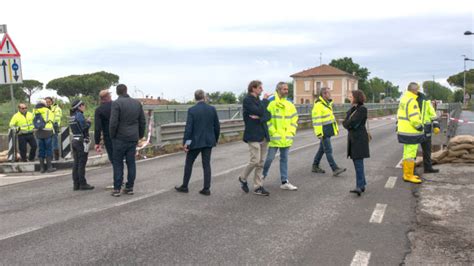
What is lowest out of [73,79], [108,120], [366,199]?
[366,199]

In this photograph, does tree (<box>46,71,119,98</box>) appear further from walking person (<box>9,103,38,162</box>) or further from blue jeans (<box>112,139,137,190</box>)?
blue jeans (<box>112,139,137,190</box>)

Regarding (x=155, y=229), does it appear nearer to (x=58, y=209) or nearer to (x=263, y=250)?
(x=263, y=250)

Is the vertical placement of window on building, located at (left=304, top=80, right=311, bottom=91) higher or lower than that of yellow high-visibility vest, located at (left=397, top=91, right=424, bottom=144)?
higher

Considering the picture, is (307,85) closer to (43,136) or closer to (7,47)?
(7,47)

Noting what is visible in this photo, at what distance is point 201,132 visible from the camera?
6.93 metres

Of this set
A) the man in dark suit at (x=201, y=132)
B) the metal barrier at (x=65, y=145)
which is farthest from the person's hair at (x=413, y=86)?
the metal barrier at (x=65, y=145)

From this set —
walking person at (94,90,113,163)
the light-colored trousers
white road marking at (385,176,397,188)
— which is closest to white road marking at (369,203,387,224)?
white road marking at (385,176,397,188)

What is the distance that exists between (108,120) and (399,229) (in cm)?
499

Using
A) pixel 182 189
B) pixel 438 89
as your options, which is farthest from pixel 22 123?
A: pixel 438 89

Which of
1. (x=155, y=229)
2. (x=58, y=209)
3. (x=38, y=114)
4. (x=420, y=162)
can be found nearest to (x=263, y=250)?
(x=155, y=229)

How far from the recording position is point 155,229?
5.15 metres

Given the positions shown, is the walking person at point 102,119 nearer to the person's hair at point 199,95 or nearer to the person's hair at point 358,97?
the person's hair at point 199,95

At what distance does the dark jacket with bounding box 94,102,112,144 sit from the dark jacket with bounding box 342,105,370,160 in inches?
161

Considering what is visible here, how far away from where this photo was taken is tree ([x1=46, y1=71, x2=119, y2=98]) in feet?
198
